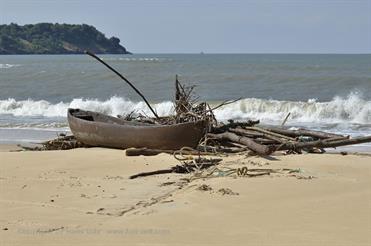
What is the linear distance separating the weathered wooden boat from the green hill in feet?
388

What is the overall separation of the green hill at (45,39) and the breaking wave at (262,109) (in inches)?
4185

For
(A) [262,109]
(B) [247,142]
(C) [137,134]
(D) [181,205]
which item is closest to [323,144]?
(B) [247,142]

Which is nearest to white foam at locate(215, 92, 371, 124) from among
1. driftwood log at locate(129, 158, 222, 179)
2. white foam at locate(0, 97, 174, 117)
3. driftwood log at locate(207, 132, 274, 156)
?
white foam at locate(0, 97, 174, 117)

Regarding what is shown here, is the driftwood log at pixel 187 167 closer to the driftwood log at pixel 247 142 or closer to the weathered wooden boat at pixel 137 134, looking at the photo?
the driftwood log at pixel 247 142

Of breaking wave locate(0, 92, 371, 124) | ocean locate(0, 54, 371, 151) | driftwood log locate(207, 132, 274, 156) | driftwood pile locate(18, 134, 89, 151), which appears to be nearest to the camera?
driftwood log locate(207, 132, 274, 156)

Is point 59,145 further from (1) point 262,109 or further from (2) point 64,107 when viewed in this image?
(2) point 64,107

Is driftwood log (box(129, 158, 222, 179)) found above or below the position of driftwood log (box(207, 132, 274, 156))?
below

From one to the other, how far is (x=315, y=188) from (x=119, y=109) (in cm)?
1572

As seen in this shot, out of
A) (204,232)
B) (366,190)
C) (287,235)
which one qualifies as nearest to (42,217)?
(204,232)

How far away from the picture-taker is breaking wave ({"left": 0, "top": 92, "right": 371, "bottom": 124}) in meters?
18.4

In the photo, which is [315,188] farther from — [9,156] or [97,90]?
[97,90]

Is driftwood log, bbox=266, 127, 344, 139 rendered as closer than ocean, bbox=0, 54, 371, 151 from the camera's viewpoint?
Yes

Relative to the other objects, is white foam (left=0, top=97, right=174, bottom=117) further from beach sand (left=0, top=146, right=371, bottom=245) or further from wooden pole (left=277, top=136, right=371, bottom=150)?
beach sand (left=0, top=146, right=371, bottom=245)

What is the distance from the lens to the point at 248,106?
20.4 m
